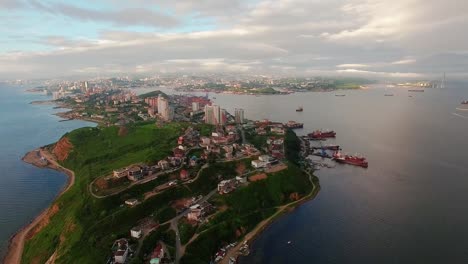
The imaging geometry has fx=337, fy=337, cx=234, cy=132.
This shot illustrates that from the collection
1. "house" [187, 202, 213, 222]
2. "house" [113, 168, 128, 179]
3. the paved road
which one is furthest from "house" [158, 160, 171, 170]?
"house" [187, 202, 213, 222]

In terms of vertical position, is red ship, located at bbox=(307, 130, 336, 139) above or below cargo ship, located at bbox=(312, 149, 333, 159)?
above

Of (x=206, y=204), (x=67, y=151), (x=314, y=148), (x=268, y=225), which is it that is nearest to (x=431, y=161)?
(x=314, y=148)

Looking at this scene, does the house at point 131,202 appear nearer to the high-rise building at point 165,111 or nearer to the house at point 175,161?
the house at point 175,161

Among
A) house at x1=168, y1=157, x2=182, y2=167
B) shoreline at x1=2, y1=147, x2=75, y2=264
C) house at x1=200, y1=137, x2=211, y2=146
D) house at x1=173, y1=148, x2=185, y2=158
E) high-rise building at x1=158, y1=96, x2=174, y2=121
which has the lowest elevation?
shoreline at x1=2, y1=147, x2=75, y2=264

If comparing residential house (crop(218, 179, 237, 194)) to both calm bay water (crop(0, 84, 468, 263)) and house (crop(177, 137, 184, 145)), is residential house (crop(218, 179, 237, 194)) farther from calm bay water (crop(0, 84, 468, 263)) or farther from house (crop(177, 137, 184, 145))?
house (crop(177, 137, 184, 145))

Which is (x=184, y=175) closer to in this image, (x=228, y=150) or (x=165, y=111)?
(x=228, y=150)

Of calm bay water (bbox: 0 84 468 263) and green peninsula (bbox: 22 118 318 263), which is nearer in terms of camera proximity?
green peninsula (bbox: 22 118 318 263)

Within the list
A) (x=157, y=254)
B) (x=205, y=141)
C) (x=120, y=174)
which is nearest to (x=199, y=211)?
(x=157, y=254)

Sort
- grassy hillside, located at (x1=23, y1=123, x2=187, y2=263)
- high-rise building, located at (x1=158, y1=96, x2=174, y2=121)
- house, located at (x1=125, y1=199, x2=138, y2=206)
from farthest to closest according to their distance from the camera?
high-rise building, located at (x1=158, y1=96, x2=174, y2=121), house, located at (x1=125, y1=199, x2=138, y2=206), grassy hillside, located at (x1=23, y1=123, x2=187, y2=263)

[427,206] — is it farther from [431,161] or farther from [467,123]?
[467,123]
